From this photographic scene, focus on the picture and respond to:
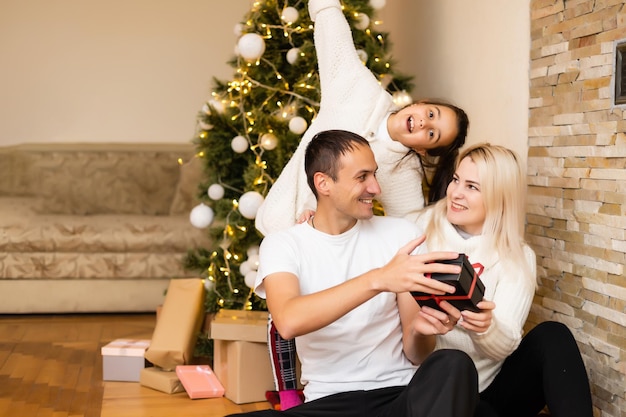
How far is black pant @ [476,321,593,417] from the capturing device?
2.05 meters

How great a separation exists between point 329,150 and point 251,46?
1.33 meters

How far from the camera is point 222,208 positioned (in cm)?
360

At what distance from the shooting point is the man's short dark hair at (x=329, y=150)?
6.86ft

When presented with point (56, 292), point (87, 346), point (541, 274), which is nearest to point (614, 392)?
point (541, 274)

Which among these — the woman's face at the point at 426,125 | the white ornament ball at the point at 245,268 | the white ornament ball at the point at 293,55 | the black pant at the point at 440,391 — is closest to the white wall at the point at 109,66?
the white ornament ball at the point at 293,55

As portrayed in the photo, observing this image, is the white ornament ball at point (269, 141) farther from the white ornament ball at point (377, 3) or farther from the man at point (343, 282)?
the man at point (343, 282)

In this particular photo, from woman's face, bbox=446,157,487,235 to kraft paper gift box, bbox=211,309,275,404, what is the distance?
1.06 meters

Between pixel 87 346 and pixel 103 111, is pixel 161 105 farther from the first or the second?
pixel 87 346

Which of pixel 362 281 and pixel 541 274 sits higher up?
pixel 362 281

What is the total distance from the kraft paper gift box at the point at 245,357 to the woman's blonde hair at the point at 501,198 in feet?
3.73

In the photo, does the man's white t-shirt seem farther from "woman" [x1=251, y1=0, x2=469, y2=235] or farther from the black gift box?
"woman" [x1=251, y1=0, x2=469, y2=235]

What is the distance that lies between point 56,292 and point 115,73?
1.78 meters

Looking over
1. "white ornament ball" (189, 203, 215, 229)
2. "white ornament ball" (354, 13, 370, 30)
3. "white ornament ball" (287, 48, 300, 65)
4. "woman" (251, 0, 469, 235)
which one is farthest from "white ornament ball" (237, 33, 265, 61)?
"white ornament ball" (189, 203, 215, 229)

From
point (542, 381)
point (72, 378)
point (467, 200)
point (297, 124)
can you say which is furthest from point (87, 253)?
point (542, 381)
